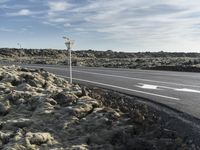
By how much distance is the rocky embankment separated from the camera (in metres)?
9.70

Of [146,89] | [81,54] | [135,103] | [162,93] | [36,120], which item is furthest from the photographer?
[81,54]

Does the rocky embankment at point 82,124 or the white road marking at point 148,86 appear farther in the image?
the white road marking at point 148,86

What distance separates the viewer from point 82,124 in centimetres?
1084

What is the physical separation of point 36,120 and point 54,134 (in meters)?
1.02

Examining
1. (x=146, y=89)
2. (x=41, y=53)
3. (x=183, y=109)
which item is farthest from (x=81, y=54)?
(x=183, y=109)

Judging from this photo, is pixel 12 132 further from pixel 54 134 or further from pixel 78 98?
pixel 78 98

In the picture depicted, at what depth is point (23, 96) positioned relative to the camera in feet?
43.3

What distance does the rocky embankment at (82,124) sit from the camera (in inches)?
382

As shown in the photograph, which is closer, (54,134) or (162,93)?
(54,134)

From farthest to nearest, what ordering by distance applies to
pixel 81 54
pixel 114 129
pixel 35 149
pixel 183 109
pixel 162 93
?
pixel 81 54, pixel 162 93, pixel 183 109, pixel 114 129, pixel 35 149

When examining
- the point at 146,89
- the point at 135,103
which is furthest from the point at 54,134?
the point at 146,89

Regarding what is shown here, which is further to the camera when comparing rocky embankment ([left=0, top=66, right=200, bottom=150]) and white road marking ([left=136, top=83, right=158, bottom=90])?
white road marking ([left=136, top=83, right=158, bottom=90])

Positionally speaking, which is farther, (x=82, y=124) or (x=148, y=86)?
(x=148, y=86)

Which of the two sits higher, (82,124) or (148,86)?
(148,86)
